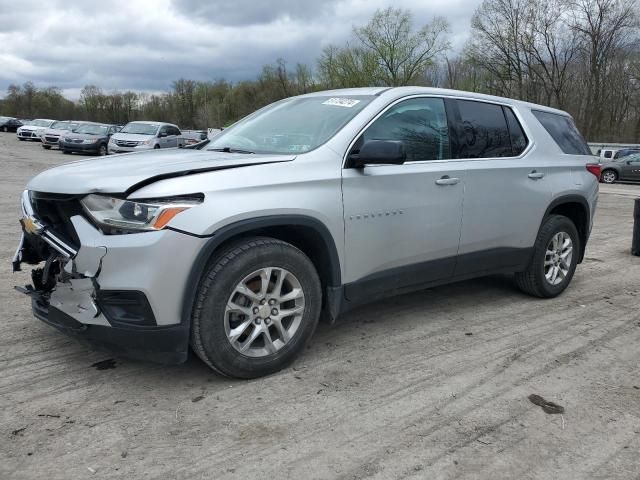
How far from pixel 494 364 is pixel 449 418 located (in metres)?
0.85

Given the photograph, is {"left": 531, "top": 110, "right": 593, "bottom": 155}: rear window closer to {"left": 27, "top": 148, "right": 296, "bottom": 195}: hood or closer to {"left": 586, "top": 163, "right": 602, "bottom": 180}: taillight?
{"left": 586, "top": 163, "right": 602, "bottom": 180}: taillight

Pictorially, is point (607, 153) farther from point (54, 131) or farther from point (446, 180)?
point (54, 131)

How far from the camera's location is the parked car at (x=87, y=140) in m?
24.7

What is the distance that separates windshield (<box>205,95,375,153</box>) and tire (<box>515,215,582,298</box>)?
7.30ft

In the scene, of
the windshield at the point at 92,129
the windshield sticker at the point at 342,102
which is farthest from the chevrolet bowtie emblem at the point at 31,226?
the windshield at the point at 92,129

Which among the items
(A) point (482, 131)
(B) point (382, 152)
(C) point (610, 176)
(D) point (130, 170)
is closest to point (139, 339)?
(D) point (130, 170)

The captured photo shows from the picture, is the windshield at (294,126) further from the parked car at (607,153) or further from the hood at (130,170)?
the parked car at (607,153)

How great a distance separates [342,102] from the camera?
4070 millimetres

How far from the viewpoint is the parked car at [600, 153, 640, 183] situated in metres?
24.5

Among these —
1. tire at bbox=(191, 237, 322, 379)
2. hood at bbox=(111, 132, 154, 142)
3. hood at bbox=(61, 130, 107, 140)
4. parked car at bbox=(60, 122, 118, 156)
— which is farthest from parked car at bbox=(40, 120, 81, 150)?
tire at bbox=(191, 237, 322, 379)

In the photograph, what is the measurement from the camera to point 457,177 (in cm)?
418

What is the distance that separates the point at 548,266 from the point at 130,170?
387cm

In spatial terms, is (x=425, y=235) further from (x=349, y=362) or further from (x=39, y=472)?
(x=39, y=472)

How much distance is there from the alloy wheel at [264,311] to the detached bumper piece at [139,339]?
0.29 m
